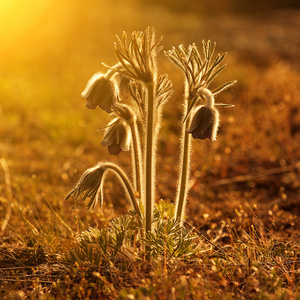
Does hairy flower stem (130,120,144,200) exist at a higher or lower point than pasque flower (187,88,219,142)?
lower

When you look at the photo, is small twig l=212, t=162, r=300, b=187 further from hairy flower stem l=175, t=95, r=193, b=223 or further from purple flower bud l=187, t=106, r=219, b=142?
purple flower bud l=187, t=106, r=219, b=142

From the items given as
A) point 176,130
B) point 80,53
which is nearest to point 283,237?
point 176,130

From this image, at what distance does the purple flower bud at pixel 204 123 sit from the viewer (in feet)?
6.04

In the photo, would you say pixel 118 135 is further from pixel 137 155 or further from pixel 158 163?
pixel 158 163

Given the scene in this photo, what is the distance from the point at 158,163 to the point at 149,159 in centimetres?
213

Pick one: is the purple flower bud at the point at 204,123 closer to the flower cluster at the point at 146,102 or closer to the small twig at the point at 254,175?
the flower cluster at the point at 146,102

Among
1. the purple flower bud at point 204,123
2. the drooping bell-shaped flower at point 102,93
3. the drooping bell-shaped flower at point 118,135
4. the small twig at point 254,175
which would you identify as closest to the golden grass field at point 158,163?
the small twig at point 254,175

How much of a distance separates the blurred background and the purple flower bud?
2.08ft

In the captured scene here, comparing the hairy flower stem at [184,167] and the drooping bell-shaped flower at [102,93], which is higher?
the drooping bell-shaped flower at [102,93]

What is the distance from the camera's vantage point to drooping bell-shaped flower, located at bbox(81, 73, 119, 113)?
6.44 feet

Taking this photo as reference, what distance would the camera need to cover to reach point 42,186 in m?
3.55

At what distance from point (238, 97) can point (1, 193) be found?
3.39 metres

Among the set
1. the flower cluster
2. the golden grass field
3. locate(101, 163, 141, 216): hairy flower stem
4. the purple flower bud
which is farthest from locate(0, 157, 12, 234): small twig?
the purple flower bud

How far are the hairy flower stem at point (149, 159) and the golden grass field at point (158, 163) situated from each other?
26 cm
